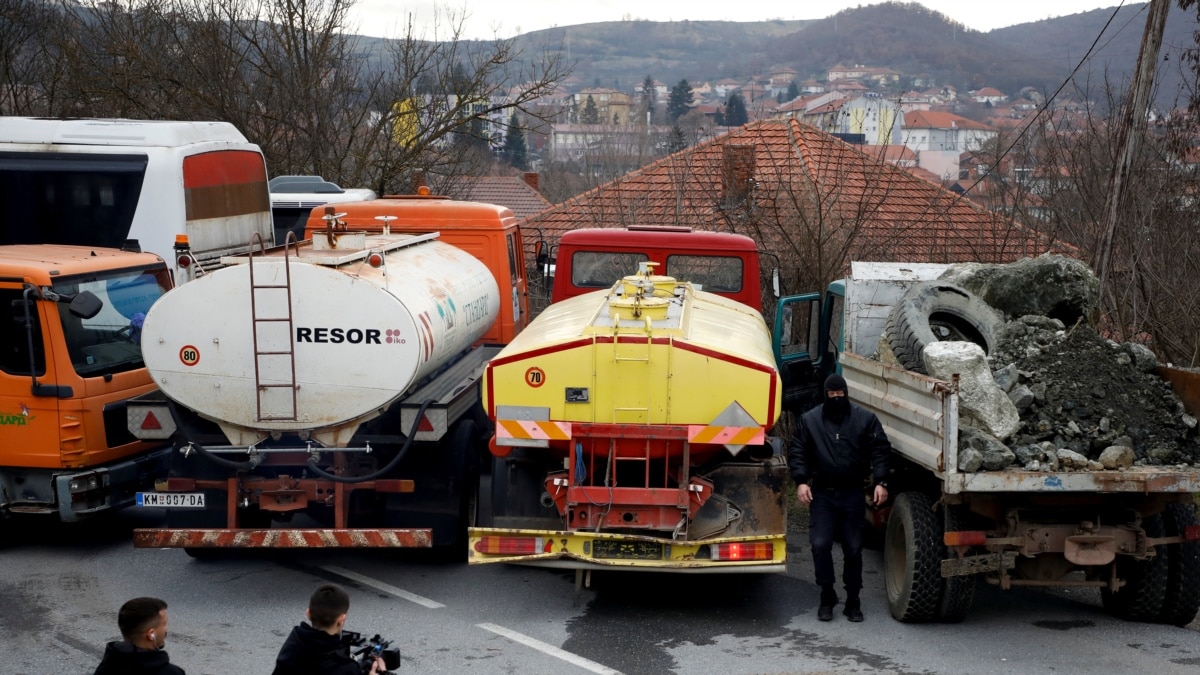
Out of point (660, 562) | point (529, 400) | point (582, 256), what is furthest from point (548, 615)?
point (582, 256)

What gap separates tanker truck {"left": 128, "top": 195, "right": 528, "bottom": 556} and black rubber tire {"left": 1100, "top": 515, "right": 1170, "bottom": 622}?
14.8ft

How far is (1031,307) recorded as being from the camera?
30.4 ft

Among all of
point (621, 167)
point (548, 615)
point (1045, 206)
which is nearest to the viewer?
point (548, 615)

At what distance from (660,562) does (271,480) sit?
2803 mm

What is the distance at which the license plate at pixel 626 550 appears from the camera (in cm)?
757

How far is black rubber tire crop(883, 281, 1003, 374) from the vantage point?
27.5 feet

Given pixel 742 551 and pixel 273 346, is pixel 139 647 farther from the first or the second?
pixel 742 551

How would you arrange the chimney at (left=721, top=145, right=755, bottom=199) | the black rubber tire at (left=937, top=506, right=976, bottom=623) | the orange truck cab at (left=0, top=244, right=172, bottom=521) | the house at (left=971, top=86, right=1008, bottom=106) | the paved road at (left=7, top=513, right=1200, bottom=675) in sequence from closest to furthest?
the paved road at (left=7, top=513, right=1200, bottom=675)
the black rubber tire at (left=937, top=506, right=976, bottom=623)
the orange truck cab at (left=0, top=244, right=172, bottom=521)
the chimney at (left=721, top=145, right=755, bottom=199)
the house at (left=971, top=86, right=1008, bottom=106)

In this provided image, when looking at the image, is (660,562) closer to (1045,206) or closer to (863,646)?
(863,646)

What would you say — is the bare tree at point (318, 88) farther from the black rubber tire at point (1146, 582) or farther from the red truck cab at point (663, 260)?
the black rubber tire at point (1146, 582)

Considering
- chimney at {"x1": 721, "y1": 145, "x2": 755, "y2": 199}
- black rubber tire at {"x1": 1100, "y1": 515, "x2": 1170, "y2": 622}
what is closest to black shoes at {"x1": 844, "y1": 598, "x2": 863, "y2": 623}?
black rubber tire at {"x1": 1100, "y1": 515, "x2": 1170, "y2": 622}

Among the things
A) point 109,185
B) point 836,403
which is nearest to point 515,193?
point 109,185

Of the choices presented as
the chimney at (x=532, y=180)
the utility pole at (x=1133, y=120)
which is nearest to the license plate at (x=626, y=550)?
the utility pole at (x=1133, y=120)

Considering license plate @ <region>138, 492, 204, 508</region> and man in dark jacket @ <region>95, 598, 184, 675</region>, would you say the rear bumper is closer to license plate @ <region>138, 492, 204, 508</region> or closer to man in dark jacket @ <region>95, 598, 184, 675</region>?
license plate @ <region>138, 492, 204, 508</region>
